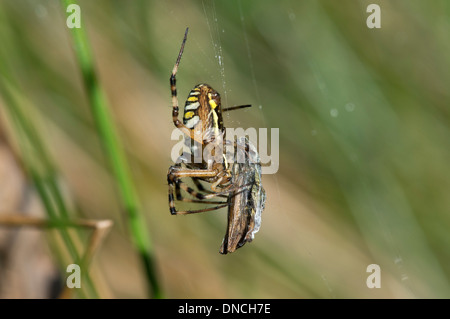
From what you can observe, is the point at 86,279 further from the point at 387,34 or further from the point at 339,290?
the point at 387,34

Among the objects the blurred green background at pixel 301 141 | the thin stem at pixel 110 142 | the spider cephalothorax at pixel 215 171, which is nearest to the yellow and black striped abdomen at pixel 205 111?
the spider cephalothorax at pixel 215 171

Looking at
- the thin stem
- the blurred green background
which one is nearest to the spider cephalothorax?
the thin stem

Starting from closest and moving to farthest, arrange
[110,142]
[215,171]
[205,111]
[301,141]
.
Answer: [110,142], [205,111], [215,171], [301,141]

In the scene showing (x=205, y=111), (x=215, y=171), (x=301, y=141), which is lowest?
(x=215, y=171)

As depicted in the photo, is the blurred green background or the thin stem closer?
the thin stem

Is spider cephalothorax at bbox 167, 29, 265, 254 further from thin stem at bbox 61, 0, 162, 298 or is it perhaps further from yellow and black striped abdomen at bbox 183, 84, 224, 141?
thin stem at bbox 61, 0, 162, 298

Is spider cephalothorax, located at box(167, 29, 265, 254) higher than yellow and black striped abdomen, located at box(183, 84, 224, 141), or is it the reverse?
yellow and black striped abdomen, located at box(183, 84, 224, 141)

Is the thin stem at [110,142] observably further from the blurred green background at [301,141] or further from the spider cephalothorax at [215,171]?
the blurred green background at [301,141]

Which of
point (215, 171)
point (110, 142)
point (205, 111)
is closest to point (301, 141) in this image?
point (215, 171)

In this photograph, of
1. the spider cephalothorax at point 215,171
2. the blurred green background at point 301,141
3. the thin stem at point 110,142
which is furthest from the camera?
the blurred green background at point 301,141

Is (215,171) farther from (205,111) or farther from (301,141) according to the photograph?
(301,141)
